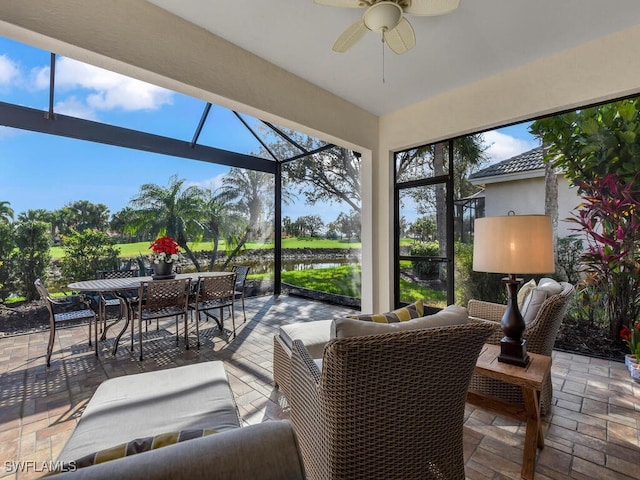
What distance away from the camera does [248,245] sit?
6.14 m

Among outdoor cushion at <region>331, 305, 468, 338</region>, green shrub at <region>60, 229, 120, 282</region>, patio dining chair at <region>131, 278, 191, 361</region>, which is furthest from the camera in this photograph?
green shrub at <region>60, 229, 120, 282</region>

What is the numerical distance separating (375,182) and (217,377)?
3.49 meters

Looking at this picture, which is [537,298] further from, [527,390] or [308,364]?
[308,364]

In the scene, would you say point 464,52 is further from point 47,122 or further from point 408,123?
point 47,122

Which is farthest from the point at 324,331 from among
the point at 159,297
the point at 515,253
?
the point at 159,297

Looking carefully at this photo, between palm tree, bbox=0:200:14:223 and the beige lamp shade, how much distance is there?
5.42m

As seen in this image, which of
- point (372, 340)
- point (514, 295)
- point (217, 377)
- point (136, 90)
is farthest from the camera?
point (136, 90)

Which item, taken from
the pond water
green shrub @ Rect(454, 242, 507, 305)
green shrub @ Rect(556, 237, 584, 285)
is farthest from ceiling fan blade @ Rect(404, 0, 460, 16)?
the pond water

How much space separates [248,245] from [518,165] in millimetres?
4793

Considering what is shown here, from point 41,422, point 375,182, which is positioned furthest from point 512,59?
point 41,422

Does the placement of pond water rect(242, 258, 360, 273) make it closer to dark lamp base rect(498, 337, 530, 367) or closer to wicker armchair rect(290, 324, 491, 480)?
dark lamp base rect(498, 337, 530, 367)

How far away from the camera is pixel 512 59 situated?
299 centimetres

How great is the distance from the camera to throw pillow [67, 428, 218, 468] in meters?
0.72

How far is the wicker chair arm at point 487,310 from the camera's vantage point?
8.56 ft
